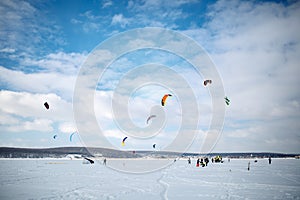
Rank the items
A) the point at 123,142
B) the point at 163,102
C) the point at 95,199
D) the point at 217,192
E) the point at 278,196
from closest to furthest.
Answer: the point at 95,199, the point at 278,196, the point at 217,192, the point at 163,102, the point at 123,142

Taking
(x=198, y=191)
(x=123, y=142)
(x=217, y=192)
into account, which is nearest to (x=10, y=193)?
(x=198, y=191)

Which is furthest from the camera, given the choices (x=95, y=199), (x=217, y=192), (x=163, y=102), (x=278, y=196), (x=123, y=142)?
(x=123, y=142)

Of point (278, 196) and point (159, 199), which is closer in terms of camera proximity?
point (159, 199)

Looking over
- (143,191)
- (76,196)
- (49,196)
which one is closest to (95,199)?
(76,196)

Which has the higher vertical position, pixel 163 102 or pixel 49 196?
pixel 163 102

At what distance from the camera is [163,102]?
20734 mm

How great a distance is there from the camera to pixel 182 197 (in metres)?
11.8

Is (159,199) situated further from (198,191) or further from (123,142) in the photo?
(123,142)

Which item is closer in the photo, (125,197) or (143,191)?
(125,197)

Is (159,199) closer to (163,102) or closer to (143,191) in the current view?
(143,191)

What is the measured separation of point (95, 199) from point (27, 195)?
10.8 ft

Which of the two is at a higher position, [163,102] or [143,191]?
[163,102]

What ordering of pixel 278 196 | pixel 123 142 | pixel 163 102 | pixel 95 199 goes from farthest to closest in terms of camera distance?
pixel 123 142 → pixel 163 102 → pixel 278 196 → pixel 95 199

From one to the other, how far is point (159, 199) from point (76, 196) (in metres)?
3.76
